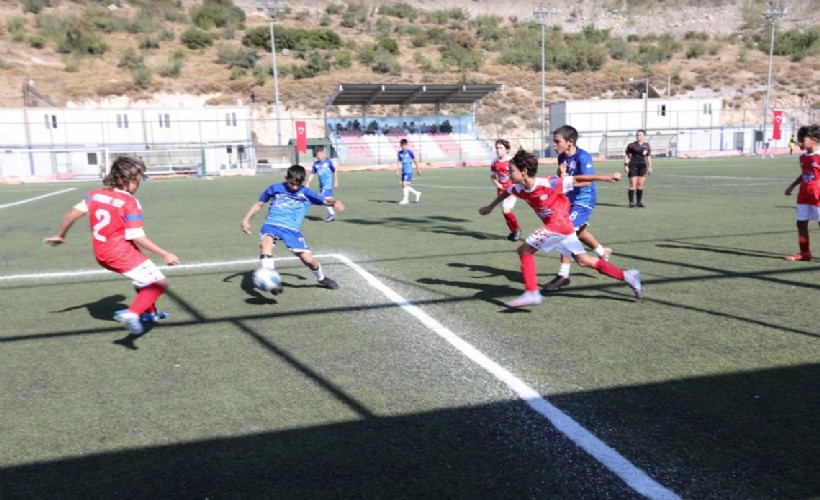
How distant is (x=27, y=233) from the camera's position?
1377 cm

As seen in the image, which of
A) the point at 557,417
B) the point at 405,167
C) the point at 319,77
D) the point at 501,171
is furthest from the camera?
the point at 319,77

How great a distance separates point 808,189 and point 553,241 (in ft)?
15.1

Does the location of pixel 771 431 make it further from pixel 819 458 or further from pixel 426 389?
pixel 426 389

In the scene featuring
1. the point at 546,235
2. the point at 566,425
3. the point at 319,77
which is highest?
the point at 319,77

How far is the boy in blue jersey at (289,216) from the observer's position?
770 centimetres

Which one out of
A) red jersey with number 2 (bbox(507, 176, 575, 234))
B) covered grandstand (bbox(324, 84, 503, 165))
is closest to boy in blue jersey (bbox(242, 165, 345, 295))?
red jersey with number 2 (bbox(507, 176, 575, 234))

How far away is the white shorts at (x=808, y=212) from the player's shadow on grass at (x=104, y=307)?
28.0 feet

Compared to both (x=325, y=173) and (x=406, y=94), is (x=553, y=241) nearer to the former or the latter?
(x=325, y=173)

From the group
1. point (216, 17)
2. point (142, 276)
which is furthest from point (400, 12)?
point (142, 276)

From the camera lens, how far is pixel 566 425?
3887mm

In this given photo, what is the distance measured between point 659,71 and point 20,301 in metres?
86.3

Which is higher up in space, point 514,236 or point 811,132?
point 811,132

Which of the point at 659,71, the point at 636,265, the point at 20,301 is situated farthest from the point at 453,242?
the point at 659,71

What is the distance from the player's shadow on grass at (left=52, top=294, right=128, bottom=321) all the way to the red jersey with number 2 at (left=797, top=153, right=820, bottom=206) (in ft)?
27.8
